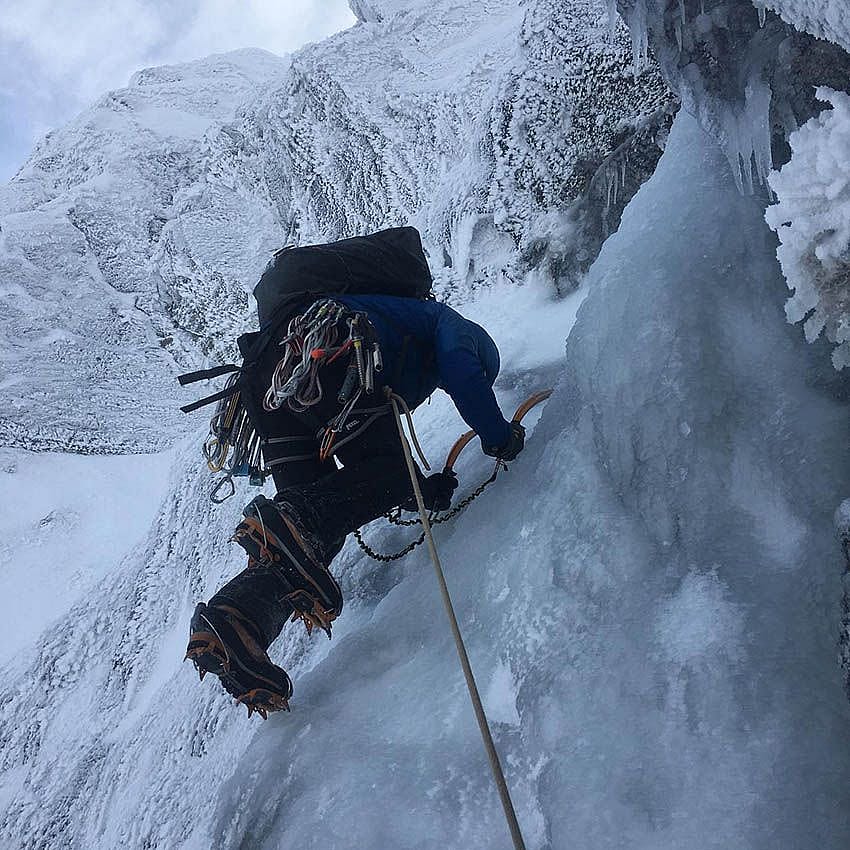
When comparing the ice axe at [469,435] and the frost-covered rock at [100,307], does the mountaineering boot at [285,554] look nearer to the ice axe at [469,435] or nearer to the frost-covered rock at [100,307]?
the ice axe at [469,435]

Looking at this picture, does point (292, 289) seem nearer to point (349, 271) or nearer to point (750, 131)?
point (349, 271)

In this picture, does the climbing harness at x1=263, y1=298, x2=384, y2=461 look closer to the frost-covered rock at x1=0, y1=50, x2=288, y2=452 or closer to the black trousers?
the black trousers

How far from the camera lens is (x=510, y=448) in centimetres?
198

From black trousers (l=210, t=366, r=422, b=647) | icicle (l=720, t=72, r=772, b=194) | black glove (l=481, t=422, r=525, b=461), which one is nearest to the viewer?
icicle (l=720, t=72, r=772, b=194)

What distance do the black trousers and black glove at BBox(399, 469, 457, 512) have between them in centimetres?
11

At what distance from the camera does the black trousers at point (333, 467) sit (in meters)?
1.74

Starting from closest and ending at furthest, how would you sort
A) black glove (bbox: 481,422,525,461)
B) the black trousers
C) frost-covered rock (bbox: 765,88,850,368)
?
frost-covered rock (bbox: 765,88,850,368) → the black trousers → black glove (bbox: 481,422,525,461)

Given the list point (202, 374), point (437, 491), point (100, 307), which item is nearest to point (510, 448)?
point (437, 491)

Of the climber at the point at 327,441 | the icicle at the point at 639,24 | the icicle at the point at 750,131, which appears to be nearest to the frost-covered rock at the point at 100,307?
the climber at the point at 327,441

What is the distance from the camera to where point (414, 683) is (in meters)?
1.65

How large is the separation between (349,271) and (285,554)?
883 mm

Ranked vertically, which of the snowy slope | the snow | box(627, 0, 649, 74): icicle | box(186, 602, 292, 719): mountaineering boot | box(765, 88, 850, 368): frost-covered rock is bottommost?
the snow

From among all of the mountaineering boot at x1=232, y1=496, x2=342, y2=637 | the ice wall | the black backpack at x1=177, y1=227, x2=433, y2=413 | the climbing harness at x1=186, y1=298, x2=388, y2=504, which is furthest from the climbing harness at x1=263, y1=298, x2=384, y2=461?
the ice wall

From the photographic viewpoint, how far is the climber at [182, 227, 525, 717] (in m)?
1.59
